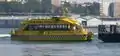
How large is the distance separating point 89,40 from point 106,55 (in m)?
17.8

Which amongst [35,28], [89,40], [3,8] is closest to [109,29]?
[89,40]

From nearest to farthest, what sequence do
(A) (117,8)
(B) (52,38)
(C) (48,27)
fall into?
(B) (52,38) < (C) (48,27) < (A) (117,8)

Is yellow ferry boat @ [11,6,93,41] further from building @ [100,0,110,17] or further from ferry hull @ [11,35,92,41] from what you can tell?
building @ [100,0,110,17]

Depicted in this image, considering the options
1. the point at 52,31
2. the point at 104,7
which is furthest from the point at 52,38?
the point at 104,7

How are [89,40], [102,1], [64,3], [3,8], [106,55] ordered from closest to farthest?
[106,55] < [89,40] < [3,8] < [64,3] < [102,1]

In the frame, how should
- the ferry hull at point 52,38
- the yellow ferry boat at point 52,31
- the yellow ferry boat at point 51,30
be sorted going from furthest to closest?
the yellow ferry boat at point 51,30 < the yellow ferry boat at point 52,31 < the ferry hull at point 52,38

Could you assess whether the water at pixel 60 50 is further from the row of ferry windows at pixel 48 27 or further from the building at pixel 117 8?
the building at pixel 117 8

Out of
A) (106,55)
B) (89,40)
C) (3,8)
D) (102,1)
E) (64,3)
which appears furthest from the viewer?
(102,1)

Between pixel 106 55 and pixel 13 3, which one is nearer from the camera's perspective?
pixel 106 55

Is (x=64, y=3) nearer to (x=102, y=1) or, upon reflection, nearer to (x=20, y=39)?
(x=102, y=1)

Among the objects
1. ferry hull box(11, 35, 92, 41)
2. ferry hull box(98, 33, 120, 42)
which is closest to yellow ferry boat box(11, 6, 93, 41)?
ferry hull box(11, 35, 92, 41)

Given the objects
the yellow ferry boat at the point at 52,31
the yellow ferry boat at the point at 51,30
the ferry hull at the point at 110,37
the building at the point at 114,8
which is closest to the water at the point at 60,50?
the ferry hull at the point at 110,37

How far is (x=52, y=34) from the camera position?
5344cm

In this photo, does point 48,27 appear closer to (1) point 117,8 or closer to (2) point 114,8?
(1) point 117,8
